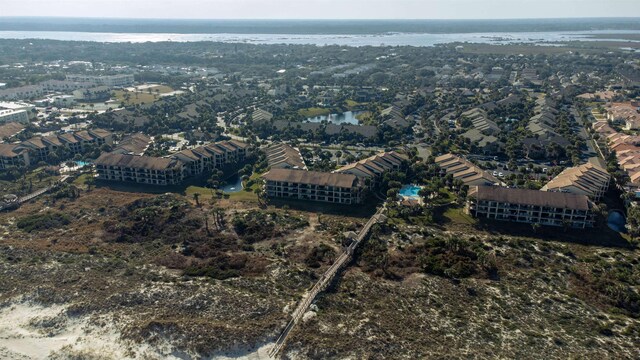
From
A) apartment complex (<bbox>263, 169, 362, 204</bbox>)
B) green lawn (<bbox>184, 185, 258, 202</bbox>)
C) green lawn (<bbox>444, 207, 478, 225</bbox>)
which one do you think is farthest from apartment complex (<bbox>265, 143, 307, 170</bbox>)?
green lawn (<bbox>444, 207, 478, 225</bbox>)

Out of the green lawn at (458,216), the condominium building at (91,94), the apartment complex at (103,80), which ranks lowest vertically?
the green lawn at (458,216)

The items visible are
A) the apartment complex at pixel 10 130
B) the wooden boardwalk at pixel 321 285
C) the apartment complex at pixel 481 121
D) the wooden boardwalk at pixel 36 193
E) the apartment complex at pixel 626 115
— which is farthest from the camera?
the apartment complex at pixel 626 115

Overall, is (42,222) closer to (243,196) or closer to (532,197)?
(243,196)

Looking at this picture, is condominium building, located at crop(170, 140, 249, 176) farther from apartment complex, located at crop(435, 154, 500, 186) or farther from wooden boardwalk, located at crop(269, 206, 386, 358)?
apartment complex, located at crop(435, 154, 500, 186)

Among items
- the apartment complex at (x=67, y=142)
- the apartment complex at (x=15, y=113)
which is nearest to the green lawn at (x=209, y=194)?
the apartment complex at (x=67, y=142)

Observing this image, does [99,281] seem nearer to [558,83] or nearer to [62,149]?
[62,149]

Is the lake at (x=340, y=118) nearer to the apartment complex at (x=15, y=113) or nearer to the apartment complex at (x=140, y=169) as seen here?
the apartment complex at (x=140, y=169)
